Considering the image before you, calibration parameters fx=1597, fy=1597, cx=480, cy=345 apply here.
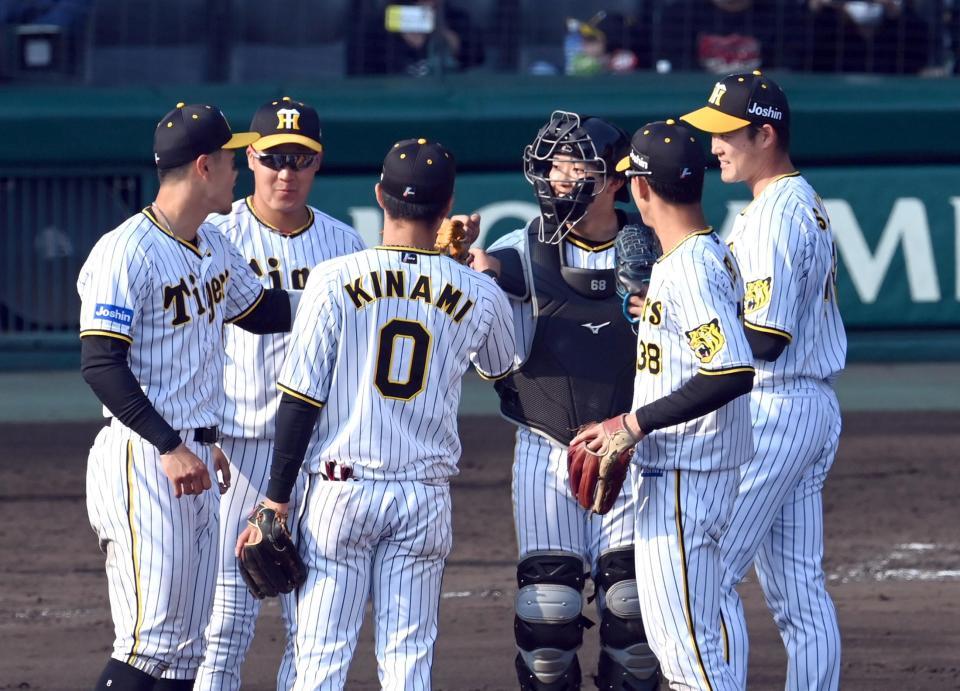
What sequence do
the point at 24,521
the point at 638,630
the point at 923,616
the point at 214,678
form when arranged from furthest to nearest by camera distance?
the point at 24,521, the point at 923,616, the point at 214,678, the point at 638,630

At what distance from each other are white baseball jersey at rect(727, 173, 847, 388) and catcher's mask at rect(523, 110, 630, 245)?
48 cm

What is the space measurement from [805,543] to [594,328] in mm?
952

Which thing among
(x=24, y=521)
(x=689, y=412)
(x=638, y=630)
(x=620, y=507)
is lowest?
(x=24, y=521)

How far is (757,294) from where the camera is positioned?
470 centimetres

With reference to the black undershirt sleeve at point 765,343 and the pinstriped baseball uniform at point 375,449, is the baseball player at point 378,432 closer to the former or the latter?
the pinstriped baseball uniform at point 375,449

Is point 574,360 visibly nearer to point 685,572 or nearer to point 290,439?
point 685,572

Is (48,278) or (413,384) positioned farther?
(48,278)

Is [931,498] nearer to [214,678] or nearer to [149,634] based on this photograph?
[214,678]

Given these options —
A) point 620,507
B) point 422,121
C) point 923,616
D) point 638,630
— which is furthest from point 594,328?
point 422,121

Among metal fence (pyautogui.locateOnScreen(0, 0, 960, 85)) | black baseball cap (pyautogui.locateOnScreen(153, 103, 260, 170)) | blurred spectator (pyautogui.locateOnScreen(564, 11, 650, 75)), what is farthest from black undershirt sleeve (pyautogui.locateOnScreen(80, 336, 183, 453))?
blurred spectator (pyautogui.locateOnScreen(564, 11, 650, 75))

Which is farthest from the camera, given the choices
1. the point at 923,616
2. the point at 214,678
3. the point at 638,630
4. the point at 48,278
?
the point at 48,278

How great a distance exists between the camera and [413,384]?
4.16m

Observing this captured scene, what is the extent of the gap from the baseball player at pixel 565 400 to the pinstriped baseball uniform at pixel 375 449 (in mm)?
477

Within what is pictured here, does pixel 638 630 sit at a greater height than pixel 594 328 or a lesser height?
lesser
